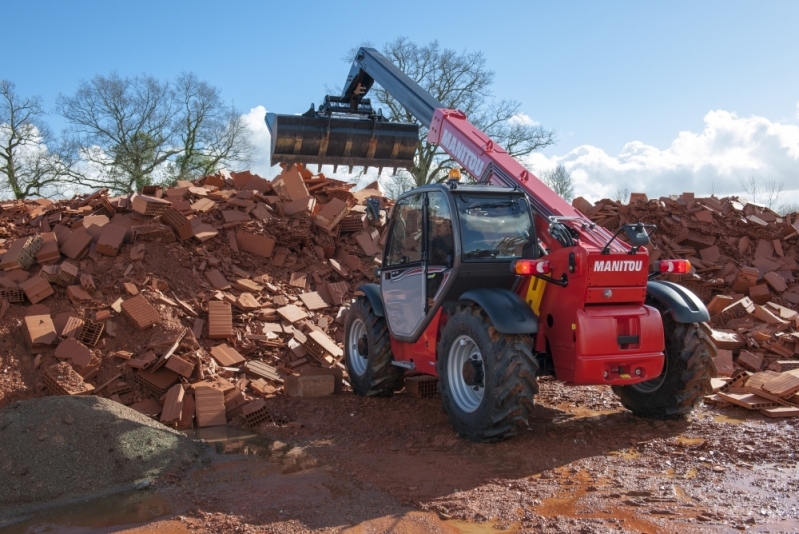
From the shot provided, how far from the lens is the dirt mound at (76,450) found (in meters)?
5.59

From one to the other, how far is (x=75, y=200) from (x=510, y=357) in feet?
34.4

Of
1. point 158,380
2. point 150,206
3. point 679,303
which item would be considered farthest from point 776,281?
point 150,206

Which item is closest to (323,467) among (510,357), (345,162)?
(510,357)

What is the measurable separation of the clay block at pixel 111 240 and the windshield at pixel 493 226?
6014 millimetres

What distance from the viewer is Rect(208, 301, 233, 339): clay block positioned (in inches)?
380

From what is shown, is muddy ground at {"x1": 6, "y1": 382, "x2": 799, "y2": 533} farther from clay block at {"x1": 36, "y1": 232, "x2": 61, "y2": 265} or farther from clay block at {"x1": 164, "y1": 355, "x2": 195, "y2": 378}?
clay block at {"x1": 36, "y1": 232, "x2": 61, "y2": 265}

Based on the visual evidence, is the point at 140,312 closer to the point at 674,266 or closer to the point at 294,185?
the point at 294,185

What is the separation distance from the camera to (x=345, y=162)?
36.3ft

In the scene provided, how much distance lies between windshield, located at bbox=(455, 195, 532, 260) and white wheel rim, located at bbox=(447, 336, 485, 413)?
0.81m

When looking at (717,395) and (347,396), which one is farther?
(347,396)

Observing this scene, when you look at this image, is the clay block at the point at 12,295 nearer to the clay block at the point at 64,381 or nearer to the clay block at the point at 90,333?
the clay block at the point at 90,333

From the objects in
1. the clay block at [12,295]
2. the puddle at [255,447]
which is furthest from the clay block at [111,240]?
the puddle at [255,447]

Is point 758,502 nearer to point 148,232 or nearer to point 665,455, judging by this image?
point 665,455

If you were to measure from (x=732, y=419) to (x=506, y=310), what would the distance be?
297 cm
